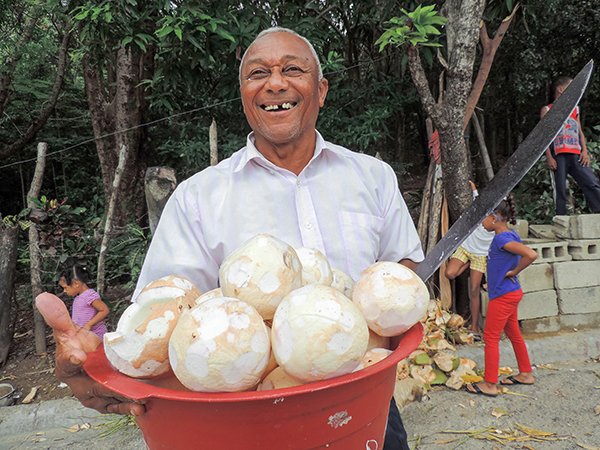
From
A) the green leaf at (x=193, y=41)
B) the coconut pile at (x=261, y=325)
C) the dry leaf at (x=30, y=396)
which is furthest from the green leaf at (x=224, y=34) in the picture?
the dry leaf at (x=30, y=396)

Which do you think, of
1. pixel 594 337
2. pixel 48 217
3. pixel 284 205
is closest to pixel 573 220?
pixel 594 337

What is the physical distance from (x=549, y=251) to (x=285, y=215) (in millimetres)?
4089

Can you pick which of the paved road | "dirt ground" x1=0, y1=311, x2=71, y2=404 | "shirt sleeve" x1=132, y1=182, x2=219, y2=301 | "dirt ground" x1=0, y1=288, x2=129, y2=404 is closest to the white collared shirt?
A: "shirt sleeve" x1=132, y1=182, x2=219, y2=301

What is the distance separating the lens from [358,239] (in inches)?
66.4

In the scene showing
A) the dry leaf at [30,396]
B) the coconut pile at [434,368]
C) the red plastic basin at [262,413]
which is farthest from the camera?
the dry leaf at [30,396]

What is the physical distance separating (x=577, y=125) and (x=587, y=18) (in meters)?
2.98

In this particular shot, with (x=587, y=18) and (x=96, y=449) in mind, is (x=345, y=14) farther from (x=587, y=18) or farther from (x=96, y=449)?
(x=96, y=449)

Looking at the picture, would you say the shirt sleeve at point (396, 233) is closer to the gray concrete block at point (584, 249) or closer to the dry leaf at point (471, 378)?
the dry leaf at point (471, 378)

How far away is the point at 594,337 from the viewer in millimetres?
4543

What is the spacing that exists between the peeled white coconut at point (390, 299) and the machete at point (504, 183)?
0.83 feet

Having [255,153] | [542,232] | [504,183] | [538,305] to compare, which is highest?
[255,153]

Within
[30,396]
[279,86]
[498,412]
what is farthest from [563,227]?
[30,396]

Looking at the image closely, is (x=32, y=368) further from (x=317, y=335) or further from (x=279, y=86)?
(x=317, y=335)

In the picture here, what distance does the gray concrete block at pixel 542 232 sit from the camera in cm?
509
